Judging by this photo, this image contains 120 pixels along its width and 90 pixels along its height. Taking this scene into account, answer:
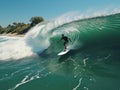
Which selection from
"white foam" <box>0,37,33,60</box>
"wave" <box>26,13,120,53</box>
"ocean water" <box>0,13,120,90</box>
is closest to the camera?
"ocean water" <box>0,13,120,90</box>

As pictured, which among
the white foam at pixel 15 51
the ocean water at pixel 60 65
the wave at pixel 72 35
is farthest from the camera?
the wave at pixel 72 35

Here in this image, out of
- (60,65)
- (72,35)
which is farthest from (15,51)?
(72,35)

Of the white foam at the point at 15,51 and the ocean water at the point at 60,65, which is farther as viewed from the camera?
the white foam at the point at 15,51

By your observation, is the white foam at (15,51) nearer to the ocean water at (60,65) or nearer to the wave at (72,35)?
the ocean water at (60,65)

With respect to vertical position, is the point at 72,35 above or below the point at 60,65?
above

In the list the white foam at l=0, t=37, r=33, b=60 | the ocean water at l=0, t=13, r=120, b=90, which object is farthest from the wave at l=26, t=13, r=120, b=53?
the white foam at l=0, t=37, r=33, b=60

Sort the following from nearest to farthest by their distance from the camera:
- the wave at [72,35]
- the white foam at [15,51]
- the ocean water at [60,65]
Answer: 1. the ocean water at [60,65]
2. the white foam at [15,51]
3. the wave at [72,35]

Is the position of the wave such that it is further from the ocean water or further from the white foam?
the white foam

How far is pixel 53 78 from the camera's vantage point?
39.4 ft

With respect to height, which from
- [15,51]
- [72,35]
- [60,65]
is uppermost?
[15,51]

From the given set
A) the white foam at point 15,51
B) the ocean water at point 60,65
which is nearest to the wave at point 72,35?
the ocean water at point 60,65

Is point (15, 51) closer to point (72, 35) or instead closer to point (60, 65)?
point (60, 65)

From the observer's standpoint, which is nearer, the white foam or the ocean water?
the ocean water

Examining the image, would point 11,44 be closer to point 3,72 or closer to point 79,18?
point 3,72
